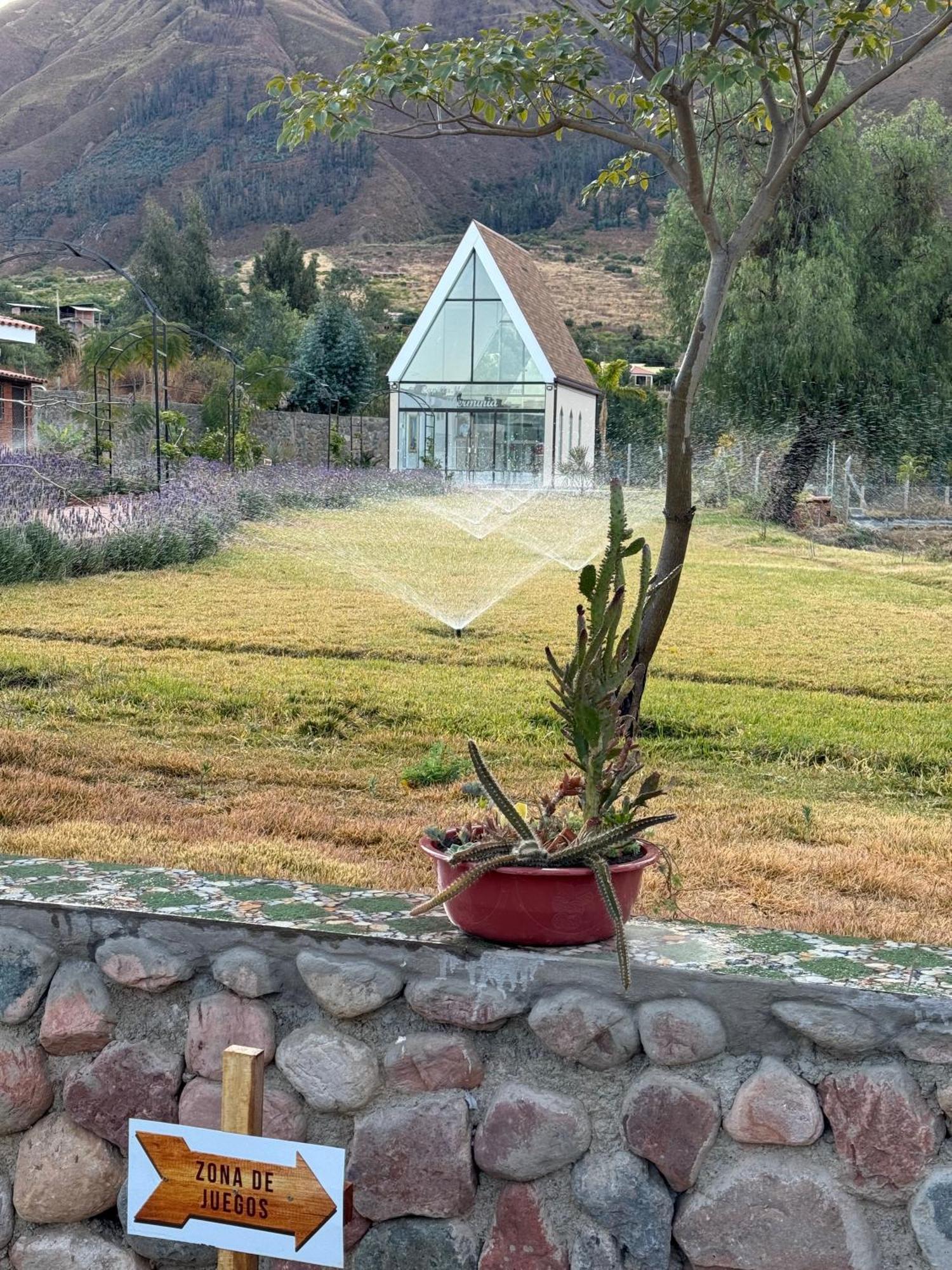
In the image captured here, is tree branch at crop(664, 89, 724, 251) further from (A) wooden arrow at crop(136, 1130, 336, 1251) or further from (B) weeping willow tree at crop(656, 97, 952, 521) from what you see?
(B) weeping willow tree at crop(656, 97, 952, 521)

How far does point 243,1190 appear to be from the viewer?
5.73 ft

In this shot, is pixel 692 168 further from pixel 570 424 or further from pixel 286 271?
pixel 286 271

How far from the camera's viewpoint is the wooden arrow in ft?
5.66

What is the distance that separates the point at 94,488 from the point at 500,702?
24.0 feet

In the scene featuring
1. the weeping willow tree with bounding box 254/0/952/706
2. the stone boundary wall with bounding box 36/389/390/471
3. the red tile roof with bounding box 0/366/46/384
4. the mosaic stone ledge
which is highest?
the weeping willow tree with bounding box 254/0/952/706

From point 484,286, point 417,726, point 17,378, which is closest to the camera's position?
point 417,726

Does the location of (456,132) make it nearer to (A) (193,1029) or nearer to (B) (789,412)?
(A) (193,1029)

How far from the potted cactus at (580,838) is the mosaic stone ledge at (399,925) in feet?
0.20

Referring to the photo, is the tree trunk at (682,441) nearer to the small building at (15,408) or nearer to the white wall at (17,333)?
the white wall at (17,333)

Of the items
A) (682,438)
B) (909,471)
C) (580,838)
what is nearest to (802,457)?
(909,471)

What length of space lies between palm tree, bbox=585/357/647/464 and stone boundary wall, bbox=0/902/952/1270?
1831cm

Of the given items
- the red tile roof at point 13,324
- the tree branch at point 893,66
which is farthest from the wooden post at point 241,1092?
the red tile roof at point 13,324

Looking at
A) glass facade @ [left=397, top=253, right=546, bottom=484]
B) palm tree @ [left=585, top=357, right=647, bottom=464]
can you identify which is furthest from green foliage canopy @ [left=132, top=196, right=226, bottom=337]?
palm tree @ [left=585, top=357, right=647, bottom=464]

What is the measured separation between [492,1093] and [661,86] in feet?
8.72
